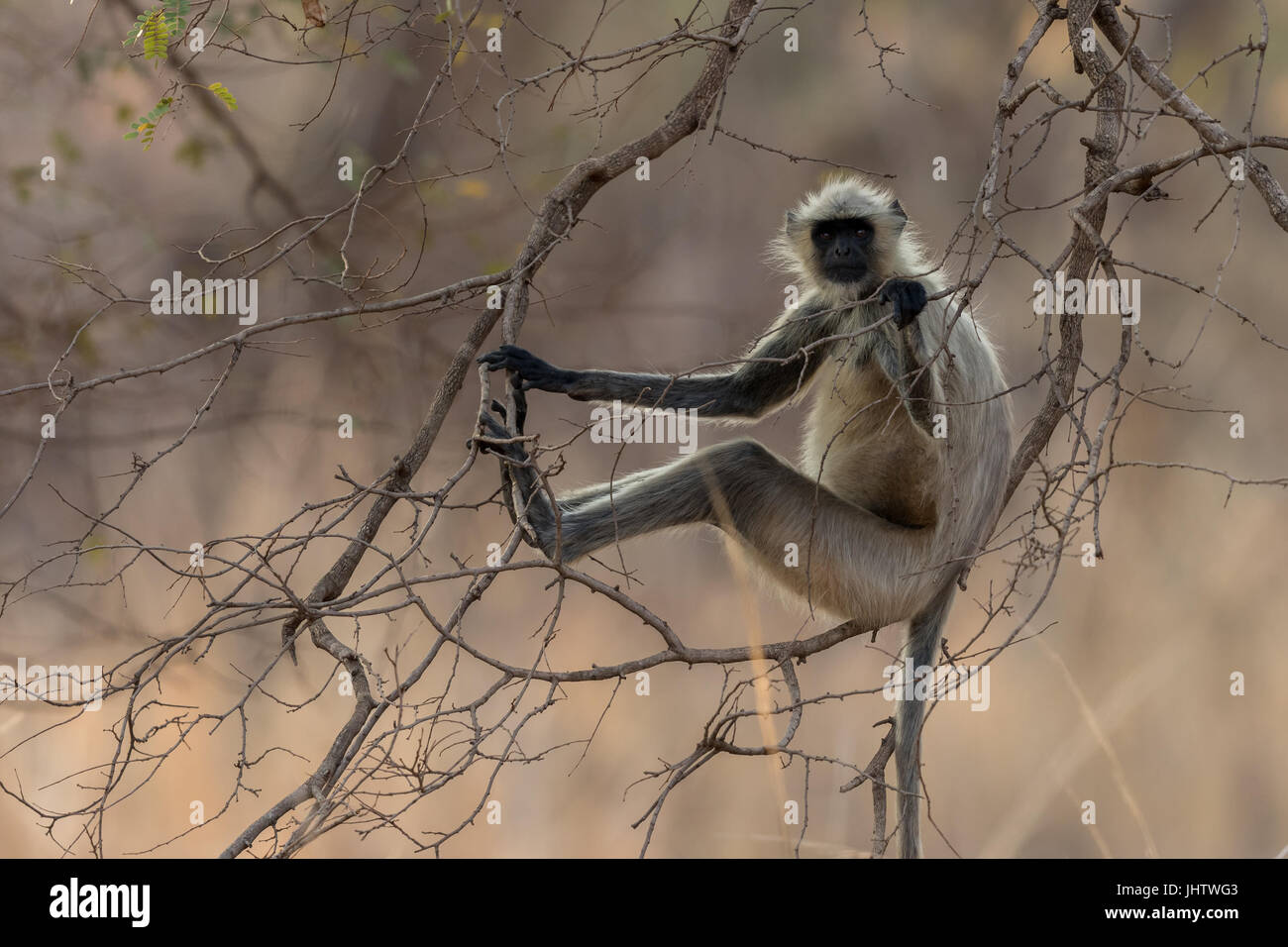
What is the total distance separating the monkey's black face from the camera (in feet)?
12.2

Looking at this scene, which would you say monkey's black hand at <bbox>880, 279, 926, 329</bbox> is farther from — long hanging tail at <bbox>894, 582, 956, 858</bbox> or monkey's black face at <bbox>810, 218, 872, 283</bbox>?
long hanging tail at <bbox>894, 582, 956, 858</bbox>

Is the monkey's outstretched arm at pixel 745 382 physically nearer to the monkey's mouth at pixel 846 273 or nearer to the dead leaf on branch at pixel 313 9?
the monkey's mouth at pixel 846 273

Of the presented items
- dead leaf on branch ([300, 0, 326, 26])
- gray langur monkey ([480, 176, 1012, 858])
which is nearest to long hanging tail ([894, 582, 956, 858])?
gray langur monkey ([480, 176, 1012, 858])

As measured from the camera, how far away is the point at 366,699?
2732 mm

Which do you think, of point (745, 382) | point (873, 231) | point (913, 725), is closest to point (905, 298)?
point (873, 231)

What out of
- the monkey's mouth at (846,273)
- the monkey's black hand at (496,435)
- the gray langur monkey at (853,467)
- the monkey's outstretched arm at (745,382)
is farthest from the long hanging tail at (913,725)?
the monkey's black hand at (496,435)

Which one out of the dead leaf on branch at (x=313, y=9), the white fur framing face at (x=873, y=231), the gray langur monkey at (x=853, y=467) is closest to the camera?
the dead leaf on branch at (x=313, y=9)

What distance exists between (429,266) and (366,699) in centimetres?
490

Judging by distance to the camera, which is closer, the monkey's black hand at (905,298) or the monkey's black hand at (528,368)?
the monkey's black hand at (905,298)

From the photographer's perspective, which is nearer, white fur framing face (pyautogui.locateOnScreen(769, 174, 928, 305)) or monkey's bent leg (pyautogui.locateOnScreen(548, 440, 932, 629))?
monkey's bent leg (pyautogui.locateOnScreen(548, 440, 932, 629))

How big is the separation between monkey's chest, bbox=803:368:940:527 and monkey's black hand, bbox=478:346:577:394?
839 millimetres

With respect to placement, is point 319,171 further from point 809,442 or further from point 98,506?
point 809,442

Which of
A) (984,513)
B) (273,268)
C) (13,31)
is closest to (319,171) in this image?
(273,268)

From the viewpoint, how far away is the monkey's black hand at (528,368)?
3279 millimetres
